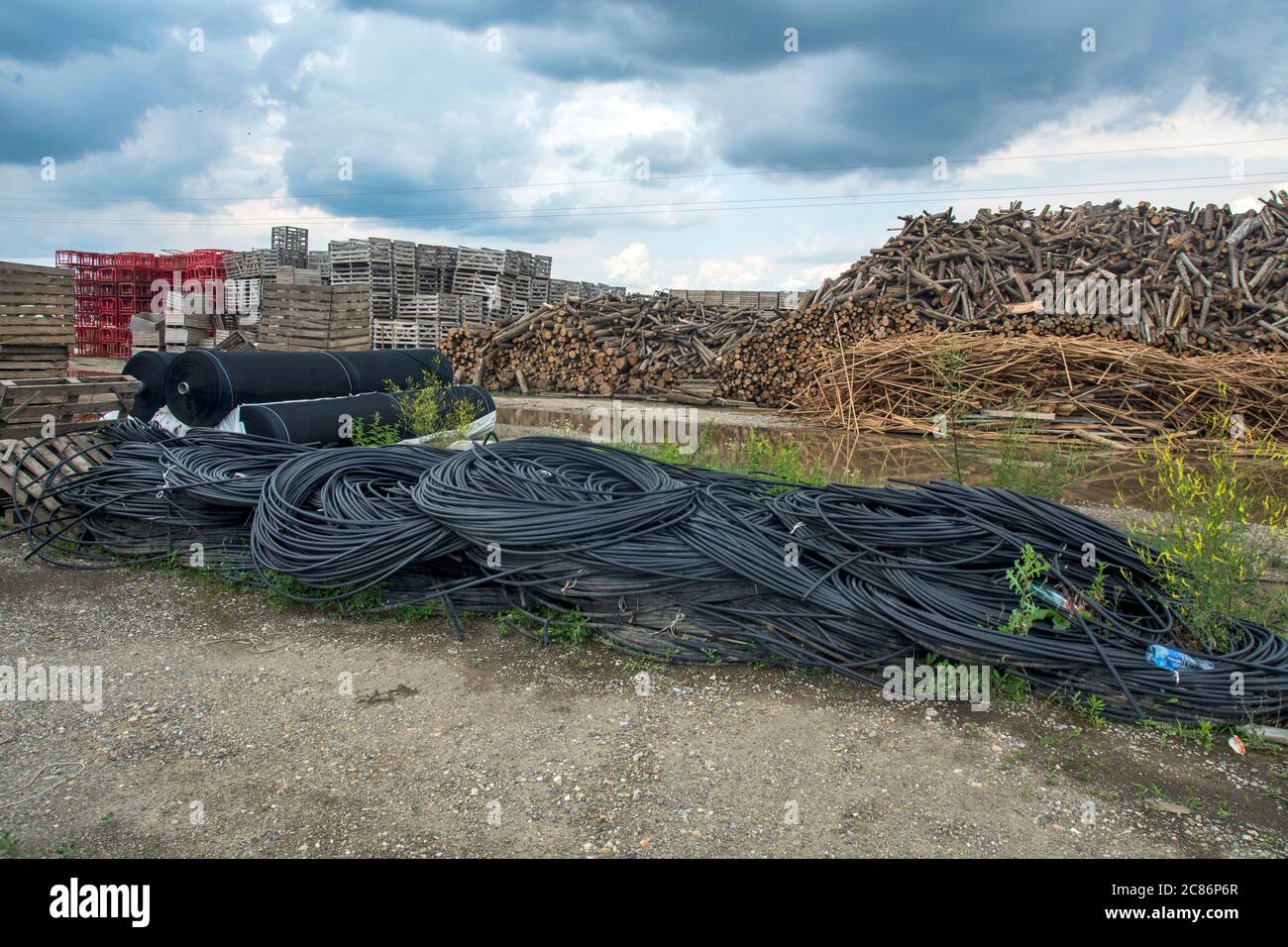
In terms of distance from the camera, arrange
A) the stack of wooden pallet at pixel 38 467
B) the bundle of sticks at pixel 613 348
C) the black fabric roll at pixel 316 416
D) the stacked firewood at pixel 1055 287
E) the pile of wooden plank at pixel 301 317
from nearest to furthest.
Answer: the stack of wooden pallet at pixel 38 467 < the black fabric roll at pixel 316 416 < the stacked firewood at pixel 1055 287 < the pile of wooden plank at pixel 301 317 < the bundle of sticks at pixel 613 348

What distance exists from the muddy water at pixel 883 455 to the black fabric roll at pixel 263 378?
9.03ft

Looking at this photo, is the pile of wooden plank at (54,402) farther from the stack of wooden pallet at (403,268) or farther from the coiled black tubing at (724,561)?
the stack of wooden pallet at (403,268)

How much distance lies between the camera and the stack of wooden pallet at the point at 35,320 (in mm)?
9672

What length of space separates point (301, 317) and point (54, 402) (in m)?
6.89

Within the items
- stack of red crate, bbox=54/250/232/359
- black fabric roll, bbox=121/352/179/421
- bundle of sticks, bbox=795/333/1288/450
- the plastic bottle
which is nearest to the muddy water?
bundle of sticks, bbox=795/333/1288/450

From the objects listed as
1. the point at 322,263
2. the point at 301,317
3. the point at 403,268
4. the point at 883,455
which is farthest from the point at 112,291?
the point at 883,455

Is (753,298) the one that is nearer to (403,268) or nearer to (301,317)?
(403,268)

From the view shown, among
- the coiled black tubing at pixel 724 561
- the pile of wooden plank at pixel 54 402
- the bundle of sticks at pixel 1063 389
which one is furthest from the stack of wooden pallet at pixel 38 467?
the bundle of sticks at pixel 1063 389

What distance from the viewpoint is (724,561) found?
3.86m

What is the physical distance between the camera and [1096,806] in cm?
279
